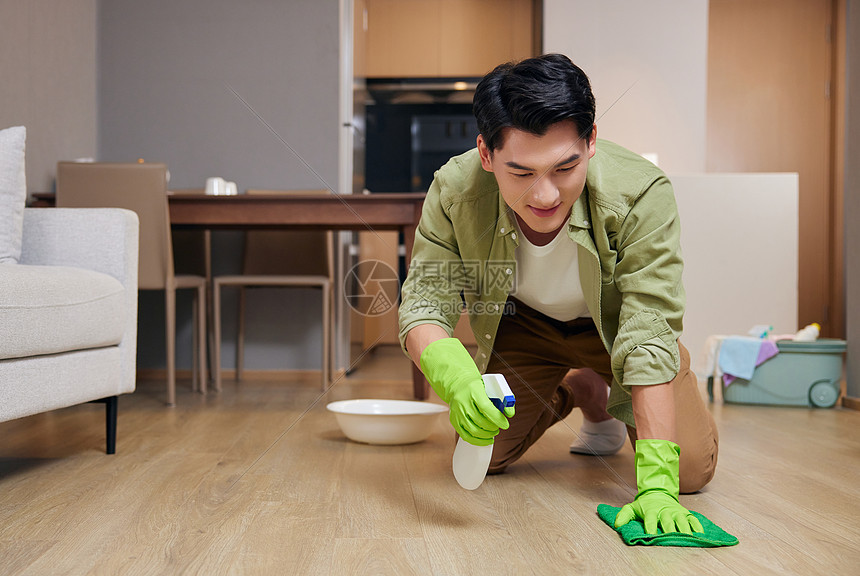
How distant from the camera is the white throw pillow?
5.42ft

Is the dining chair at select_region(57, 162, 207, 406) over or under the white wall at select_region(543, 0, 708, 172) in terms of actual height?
under

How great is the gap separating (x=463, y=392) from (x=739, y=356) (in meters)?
1.83

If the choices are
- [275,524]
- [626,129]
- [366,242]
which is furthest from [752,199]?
[275,524]

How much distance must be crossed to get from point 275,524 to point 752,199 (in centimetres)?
291

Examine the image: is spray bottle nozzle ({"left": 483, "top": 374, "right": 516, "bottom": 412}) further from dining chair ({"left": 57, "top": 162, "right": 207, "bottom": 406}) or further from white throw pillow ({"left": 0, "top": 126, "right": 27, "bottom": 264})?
dining chair ({"left": 57, "top": 162, "right": 207, "bottom": 406})

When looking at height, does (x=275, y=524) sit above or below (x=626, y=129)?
below

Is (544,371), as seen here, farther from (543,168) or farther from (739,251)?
(739,251)

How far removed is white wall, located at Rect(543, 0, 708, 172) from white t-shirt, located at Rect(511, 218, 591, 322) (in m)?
2.88

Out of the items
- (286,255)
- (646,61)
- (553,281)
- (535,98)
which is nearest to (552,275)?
(553,281)

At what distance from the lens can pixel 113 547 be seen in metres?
1.02

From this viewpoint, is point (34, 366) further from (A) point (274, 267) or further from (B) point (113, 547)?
(A) point (274, 267)

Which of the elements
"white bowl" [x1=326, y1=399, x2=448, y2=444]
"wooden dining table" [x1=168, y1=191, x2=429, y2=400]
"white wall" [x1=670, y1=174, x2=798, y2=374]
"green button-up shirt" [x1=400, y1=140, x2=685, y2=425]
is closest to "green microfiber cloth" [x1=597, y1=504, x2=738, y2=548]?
"green button-up shirt" [x1=400, y1=140, x2=685, y2=425]

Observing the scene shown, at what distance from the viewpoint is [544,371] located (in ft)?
5.06

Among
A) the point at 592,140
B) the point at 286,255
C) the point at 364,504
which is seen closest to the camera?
the point at 592,140
